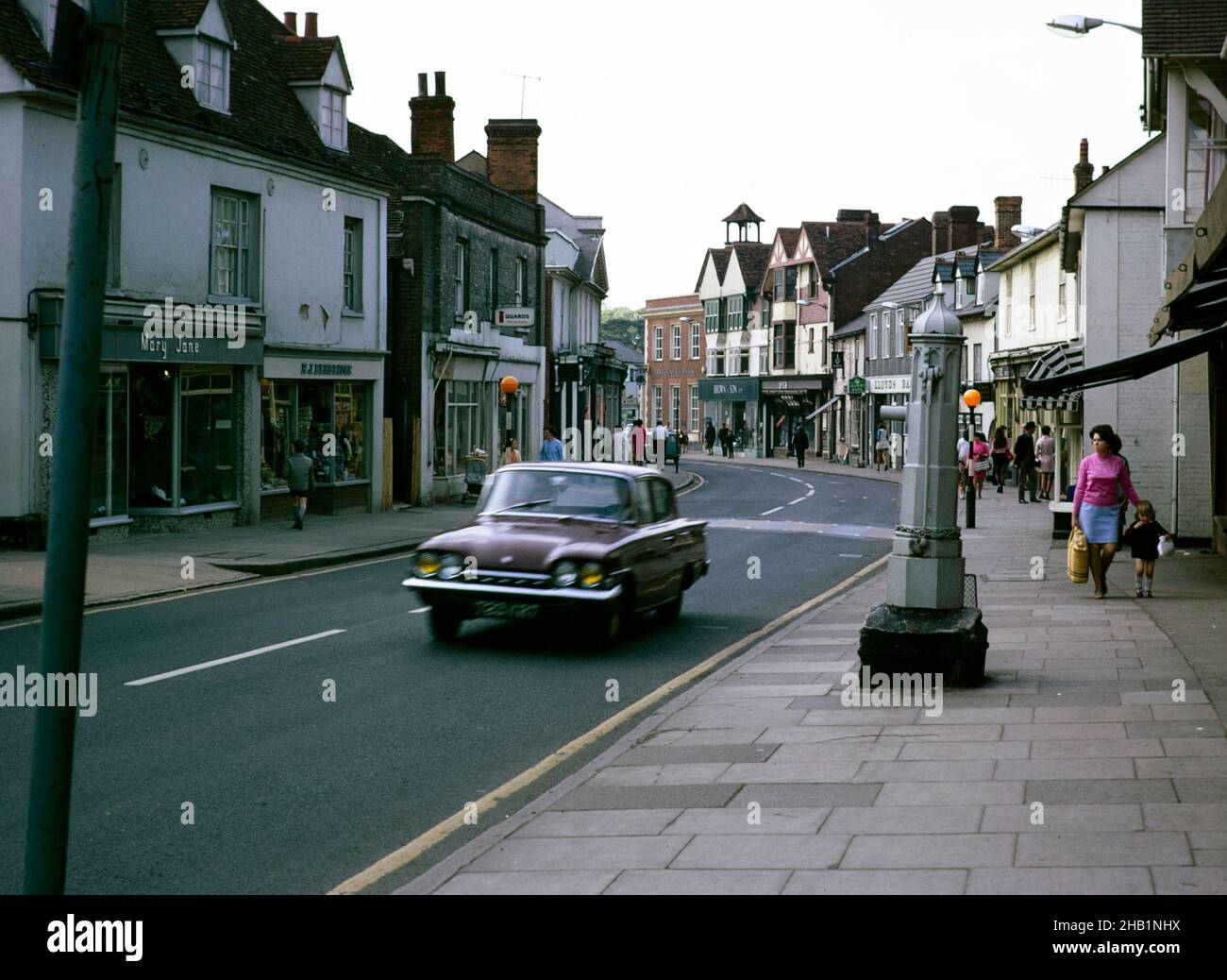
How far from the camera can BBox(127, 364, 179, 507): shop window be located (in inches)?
880

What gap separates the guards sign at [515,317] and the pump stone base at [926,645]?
25849 mm

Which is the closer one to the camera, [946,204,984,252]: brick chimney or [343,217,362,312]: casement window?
[343,217,362,312]: casement window

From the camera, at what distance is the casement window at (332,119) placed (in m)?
28.9

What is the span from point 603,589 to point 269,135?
17126 millimetres

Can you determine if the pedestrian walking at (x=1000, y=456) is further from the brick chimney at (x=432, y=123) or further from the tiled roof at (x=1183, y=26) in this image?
the tiled roof at (x=1183, y=26)

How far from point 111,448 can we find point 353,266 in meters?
Answer: 9.59

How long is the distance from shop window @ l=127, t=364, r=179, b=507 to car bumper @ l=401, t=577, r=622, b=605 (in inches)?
450

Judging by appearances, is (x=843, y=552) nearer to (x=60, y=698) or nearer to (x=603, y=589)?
(x=603, y=589)

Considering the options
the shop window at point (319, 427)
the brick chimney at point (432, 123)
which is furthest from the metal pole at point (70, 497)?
the brick chimney at point (432, 123)

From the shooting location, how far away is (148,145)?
2233 cm

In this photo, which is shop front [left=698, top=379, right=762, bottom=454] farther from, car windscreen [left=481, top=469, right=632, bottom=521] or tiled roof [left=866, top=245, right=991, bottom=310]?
car windscreen [left=481, top=469, right=632, bottom=521]

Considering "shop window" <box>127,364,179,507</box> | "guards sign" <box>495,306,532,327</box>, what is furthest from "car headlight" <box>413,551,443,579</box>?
"guards sign" <box>495,306,532,327</box>

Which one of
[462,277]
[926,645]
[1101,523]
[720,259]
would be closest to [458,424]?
[462,277]

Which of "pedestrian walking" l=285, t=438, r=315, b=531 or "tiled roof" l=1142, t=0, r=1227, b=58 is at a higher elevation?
"tiled roof" l=1142, t=0, r=1227, b=58
